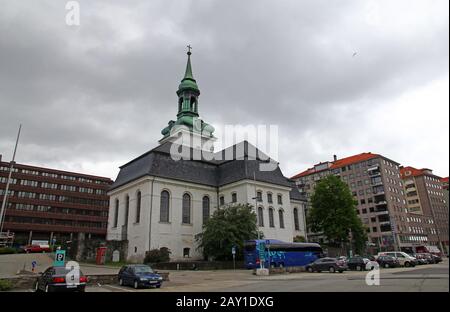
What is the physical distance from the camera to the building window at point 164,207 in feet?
146

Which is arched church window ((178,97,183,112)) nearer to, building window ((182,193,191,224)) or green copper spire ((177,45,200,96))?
green copper spire ((177,45,200,96))

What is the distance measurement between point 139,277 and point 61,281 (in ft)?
15.9

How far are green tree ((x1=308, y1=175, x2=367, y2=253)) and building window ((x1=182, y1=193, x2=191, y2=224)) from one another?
961 inches

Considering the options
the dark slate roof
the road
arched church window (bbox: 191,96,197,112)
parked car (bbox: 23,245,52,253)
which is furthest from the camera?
arched church window (bbox: 191,96,197,112)

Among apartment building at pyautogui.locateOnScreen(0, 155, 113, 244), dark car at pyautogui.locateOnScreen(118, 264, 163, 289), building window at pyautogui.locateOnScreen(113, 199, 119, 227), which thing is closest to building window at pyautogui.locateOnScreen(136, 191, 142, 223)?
building window at pyautogui.locateOnScreen(113, 199, 119, 227)

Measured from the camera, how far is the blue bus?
35.2m

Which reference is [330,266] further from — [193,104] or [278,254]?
[193,104]

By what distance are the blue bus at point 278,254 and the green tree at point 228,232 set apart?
9.29 ft
